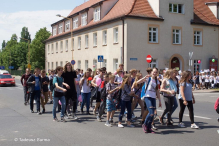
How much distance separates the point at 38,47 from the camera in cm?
7000

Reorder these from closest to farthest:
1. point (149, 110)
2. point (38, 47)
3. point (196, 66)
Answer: point (149, 110)
point (196, 66)
point (38, 47)

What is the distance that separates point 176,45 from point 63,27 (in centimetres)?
2191

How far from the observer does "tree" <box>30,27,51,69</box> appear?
2749 inches

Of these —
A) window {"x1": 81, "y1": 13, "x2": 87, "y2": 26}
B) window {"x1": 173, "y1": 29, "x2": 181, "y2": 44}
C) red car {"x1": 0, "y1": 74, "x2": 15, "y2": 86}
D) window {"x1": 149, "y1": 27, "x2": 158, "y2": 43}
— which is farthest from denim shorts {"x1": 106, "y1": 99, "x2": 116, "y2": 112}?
window {"x1": 81, "y1": 13, "x2": 87, "y2": 26}

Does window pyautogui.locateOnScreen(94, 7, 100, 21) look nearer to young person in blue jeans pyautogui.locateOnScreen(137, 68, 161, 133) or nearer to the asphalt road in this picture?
the asphalt road

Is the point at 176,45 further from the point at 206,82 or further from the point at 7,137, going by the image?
the point at 7,137

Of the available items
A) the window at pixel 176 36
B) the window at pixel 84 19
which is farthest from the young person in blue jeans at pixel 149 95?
the window at pixel 84 19

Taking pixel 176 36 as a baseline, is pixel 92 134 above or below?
below

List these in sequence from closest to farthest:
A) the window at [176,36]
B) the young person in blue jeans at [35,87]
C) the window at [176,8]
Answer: the young person in blue jeans at [35,87], the window at [176,8], the window at [176,36]

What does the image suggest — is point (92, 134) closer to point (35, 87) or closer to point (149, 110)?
point (149, 110)

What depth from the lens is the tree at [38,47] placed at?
69831 millimetres

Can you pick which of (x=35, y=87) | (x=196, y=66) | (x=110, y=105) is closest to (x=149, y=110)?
(x=110, y=105)

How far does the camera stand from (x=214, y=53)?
112 feet

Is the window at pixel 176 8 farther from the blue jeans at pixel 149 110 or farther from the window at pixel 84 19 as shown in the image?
→ the blue jeans at pixel 149 110
